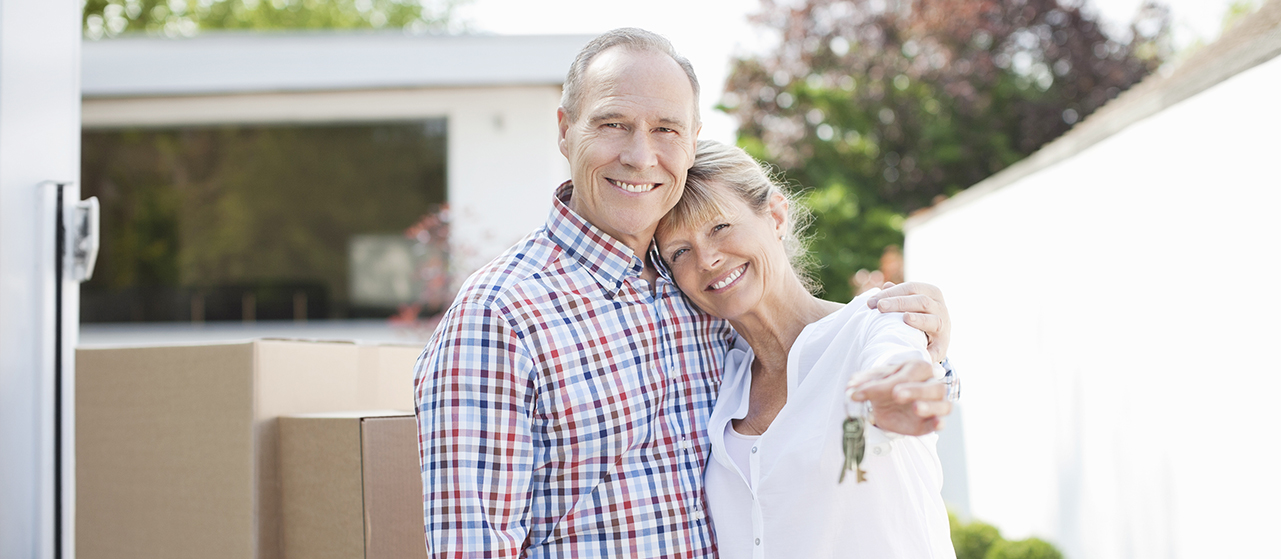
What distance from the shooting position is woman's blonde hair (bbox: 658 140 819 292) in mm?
2025

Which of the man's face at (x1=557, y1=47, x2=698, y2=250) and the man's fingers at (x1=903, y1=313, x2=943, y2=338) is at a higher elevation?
the man's face at (x1=557, y1=47, x2=698, y2=250)

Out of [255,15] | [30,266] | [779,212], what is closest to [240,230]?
[30,266]

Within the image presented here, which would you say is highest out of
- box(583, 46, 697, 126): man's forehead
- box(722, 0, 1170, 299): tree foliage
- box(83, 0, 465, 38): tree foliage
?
box(83, 0, 465, 38): tree foliage

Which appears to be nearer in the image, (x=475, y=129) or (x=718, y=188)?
(x=718, y=188)

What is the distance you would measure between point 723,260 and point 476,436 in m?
0.68

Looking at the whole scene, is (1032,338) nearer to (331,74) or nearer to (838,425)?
(838,425)

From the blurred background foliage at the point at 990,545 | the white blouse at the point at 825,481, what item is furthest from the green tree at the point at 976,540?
the white blouse at the point at 825,481

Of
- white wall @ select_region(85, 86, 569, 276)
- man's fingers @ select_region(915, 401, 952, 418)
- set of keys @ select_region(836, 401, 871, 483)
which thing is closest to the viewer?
man's fingers @ select_region(915, 401, 952, 418)

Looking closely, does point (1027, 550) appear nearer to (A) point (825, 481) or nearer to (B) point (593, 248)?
(A) point (825, 481)

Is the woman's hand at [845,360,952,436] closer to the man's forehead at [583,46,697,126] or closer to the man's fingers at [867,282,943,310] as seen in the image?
the man's fingers at [867,282,943,310]

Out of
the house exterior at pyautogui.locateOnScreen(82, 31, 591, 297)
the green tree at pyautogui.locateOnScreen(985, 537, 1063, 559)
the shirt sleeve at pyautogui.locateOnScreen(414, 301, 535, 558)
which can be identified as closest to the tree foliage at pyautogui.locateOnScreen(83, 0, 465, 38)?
the house exterior at pyautogui.locateOnScreen(82, 31, 591, 297)

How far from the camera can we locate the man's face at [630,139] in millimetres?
1834

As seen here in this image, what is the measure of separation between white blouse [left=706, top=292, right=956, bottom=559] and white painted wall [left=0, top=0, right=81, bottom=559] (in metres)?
1.40

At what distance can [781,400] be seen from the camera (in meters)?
2.04
